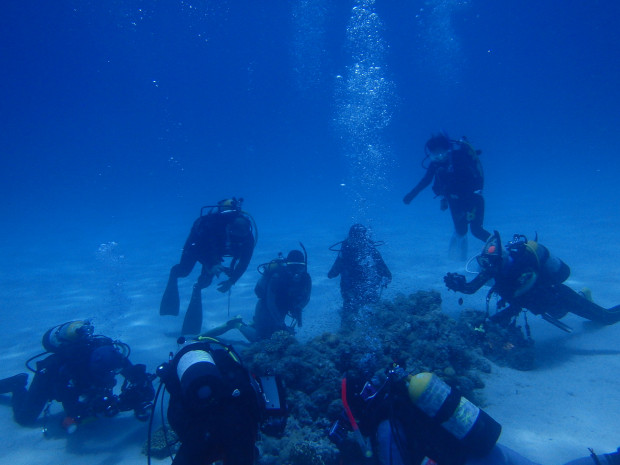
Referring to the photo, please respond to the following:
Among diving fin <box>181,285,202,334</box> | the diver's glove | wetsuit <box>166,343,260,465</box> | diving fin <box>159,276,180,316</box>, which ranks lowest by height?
wetsuit <box>166,343,260,465</box>

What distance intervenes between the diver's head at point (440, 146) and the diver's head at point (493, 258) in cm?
391

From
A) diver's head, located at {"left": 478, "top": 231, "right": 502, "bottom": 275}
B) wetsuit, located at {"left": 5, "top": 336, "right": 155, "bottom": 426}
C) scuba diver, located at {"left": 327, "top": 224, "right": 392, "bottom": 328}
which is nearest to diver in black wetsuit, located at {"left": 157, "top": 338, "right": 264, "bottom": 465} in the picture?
wetsuit, located at {"left": 5, "top": 336, "right": 155, "bottom": 426}

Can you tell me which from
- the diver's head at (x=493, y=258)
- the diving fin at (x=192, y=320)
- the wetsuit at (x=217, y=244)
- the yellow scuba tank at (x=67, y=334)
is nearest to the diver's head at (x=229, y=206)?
the wetsuit at (x=217, y=244)

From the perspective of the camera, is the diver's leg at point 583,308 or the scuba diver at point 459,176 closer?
the diver's leg at point 583,308

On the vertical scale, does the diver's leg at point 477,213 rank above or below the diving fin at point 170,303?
above

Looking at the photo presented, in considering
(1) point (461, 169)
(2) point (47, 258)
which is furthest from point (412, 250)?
(2) point (47, 258)

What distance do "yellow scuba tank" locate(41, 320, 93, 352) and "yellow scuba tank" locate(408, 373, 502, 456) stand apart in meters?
4.46

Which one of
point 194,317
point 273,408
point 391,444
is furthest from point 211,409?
point 194,317

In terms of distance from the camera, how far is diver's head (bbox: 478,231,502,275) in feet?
17.6

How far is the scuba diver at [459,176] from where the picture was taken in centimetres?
866

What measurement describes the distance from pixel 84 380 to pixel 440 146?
8708 mm

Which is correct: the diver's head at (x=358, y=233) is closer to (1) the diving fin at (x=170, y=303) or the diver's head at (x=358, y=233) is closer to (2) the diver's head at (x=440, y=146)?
(2) the diver's head at (x=440, y=146)

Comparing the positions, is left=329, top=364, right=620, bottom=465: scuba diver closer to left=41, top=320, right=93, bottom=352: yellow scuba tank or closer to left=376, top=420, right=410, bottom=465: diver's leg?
left=376, top=420, right=410, bottom=465: diver's leg

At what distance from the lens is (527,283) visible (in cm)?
534
